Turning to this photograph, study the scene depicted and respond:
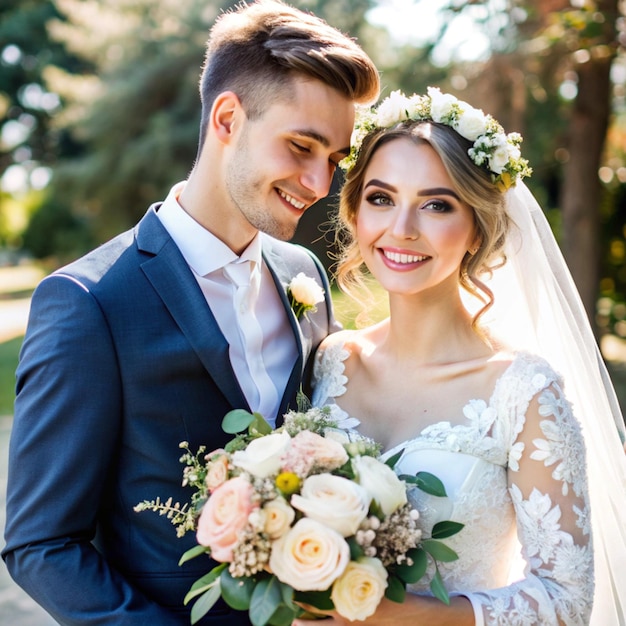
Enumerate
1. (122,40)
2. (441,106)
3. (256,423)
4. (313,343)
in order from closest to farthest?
(256,423), (441,106), (313,343), (122,40)

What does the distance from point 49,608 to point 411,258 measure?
1.72 meters

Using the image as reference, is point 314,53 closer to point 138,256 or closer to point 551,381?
point 138,256

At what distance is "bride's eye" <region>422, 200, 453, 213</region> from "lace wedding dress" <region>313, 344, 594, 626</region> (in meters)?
0.62

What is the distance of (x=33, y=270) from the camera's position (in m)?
45.6

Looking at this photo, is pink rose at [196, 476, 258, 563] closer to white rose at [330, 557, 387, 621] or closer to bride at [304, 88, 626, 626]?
white rose at [330, 557, 387, 621]

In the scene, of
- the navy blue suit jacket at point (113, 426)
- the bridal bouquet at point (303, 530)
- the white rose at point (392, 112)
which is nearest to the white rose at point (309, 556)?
the bridal bouquet at point (303, 530)

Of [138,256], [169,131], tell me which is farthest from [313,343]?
[169,131]

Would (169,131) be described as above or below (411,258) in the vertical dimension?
below

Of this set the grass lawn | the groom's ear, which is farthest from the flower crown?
the grass lawn

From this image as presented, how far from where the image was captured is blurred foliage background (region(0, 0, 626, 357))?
8.30m

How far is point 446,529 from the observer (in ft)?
7.61

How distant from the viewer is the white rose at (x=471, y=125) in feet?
9.80

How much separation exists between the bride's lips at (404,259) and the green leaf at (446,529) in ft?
3.32

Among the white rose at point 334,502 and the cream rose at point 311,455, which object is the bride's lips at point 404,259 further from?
the white rose at point 334,502
